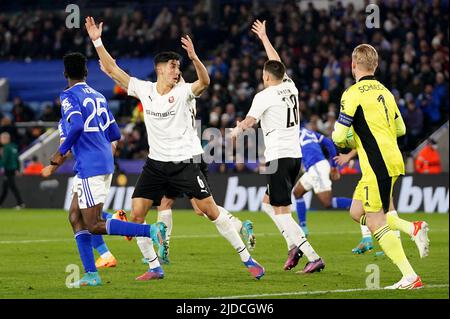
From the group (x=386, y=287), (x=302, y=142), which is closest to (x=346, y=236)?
(x=302, y=142)

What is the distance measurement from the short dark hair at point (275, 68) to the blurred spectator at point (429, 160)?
48.9 ft

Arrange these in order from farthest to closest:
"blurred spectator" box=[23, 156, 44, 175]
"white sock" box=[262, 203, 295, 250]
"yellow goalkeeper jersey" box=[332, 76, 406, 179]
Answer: "blurred spectator" box=[23, 156, 44, 175] < "white sock" box=[262, 203, 295, 250] < "yellow goalkeeper jersey" box=[332, 76, 406, 179]

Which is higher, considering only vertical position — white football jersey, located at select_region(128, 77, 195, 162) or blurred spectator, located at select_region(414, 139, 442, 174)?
white football jersey, located at select_region(128, 77, 195, 162)

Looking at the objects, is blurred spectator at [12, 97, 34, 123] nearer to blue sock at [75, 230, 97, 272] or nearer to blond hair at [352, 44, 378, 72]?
blue sock at [75, 230, 97, 272]

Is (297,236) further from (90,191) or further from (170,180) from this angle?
(90,191)

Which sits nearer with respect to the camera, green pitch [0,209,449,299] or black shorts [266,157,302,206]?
green pitch [0,209,449,299]

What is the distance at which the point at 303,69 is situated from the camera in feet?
105

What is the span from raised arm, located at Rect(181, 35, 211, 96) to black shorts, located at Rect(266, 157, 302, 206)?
163cm

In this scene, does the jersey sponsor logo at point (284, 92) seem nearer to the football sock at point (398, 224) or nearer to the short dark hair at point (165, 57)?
the short dark hair at point (165, 57)

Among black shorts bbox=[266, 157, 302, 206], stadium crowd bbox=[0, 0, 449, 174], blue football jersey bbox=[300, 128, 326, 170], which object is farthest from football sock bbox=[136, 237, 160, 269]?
stadium crowd bbox=[0, 0, 449, 174]

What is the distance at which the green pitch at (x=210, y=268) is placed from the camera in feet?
35.3

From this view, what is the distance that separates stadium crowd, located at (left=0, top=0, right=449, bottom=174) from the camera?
29750 millimetres

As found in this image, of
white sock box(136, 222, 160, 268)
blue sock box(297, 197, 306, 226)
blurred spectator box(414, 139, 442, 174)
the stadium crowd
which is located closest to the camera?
white sock box(136, 222, 160, 268)

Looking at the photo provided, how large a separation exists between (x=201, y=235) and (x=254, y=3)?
19.3 metres
